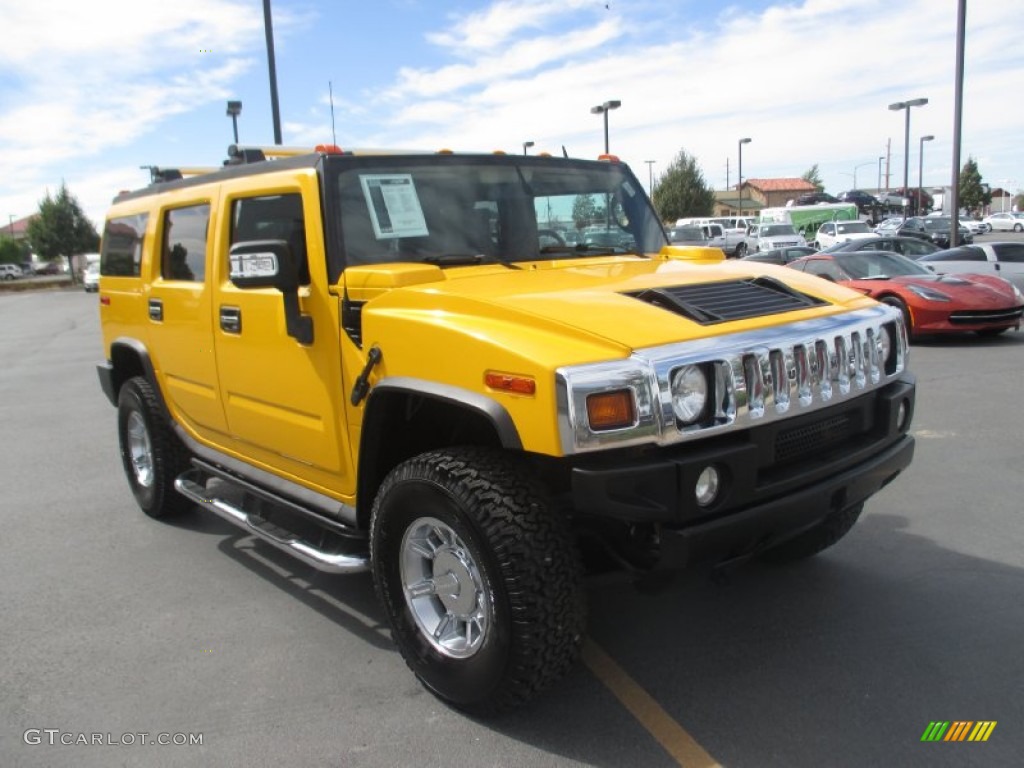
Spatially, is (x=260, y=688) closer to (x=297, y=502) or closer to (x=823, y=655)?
(x=297, y=502)

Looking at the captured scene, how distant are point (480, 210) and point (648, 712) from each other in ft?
7.23

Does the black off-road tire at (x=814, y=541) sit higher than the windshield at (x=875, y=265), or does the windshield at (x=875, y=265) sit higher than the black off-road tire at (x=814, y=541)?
the windshield at (x=875, y=265)

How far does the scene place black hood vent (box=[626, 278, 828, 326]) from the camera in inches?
118

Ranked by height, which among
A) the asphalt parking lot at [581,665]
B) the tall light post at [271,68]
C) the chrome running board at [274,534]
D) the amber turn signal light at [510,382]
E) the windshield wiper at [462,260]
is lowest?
the asphalt parking lot at [581,665]

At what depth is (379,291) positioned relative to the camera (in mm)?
3254

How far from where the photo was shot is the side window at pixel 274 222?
3625 mm

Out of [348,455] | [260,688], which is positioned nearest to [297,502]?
[348,455]

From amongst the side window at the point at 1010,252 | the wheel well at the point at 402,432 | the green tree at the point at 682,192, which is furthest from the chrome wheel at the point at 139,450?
the green tree at the point at 682,192

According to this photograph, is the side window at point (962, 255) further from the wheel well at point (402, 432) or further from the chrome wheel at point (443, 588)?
the chrome wheel at point (443, 588)

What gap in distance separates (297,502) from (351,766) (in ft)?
4.59

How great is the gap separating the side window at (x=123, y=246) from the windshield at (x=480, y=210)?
7.23 feet

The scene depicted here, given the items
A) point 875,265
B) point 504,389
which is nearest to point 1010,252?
point 875,265

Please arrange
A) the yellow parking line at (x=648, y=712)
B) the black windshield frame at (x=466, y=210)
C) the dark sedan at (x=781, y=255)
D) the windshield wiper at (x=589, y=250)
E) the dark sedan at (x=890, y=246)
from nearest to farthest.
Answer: the yellow parking line at (x=648, y=712)
the black windshield frame at (x=466, y=210)
the windshield wiper at (x=589, y=250)
the dark sedan at (x=890, y=246)
the dark sedan at (x=781, y=255)

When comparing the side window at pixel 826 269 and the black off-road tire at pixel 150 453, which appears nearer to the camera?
the black off-road tire at pixel 150 453
